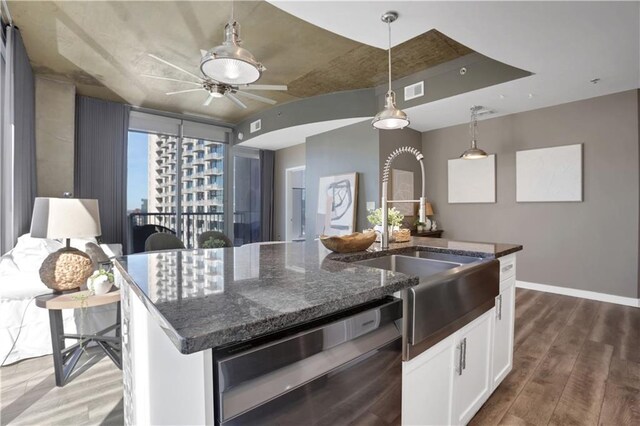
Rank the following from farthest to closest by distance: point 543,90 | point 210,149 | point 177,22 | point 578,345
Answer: point 210,149
point 543,90
point 177,22
point 578,345

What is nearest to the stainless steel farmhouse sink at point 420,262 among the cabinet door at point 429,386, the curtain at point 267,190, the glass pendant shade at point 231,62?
the cabinet door at point 429,386

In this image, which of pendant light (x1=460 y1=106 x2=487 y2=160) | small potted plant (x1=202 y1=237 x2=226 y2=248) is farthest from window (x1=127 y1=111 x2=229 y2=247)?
pendant light (x1=460 y1=106 x2=487 y2=160)

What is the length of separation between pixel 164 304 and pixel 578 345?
3.25m

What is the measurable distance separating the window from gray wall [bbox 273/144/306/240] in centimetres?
124

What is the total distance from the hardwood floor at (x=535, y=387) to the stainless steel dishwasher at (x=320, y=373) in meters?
1.19

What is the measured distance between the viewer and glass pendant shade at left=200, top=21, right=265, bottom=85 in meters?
2.10

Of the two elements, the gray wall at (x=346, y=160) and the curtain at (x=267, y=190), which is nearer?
the gray wall at (x=346, y=160)

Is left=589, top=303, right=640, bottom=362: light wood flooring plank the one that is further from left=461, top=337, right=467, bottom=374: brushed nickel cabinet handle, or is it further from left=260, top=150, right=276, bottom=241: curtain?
left=260, top=150, right=276, bottom=241: curtain

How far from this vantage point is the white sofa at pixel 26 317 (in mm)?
2283

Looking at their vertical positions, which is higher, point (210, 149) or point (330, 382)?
point (210, 149)

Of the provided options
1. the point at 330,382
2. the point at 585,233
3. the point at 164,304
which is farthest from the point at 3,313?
the point at 585,233

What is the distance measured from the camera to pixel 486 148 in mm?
4832

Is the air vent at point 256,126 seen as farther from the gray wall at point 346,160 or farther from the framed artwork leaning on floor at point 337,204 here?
the framed artwork leaning on floor at point 337,204

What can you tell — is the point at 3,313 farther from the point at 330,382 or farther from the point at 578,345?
the point at 578,345
